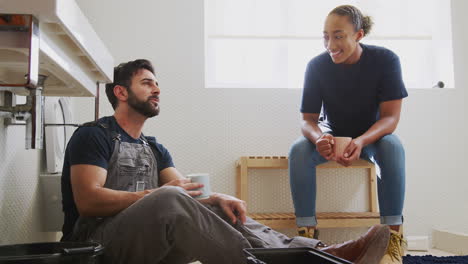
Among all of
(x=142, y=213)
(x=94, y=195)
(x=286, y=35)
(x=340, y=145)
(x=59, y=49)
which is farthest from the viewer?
(x=286, y=35)

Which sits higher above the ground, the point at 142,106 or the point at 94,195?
the point at 142,106

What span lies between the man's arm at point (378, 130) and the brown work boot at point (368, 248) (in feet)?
2.31

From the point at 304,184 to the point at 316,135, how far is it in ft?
0.74

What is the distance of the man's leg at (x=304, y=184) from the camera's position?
7.06ft

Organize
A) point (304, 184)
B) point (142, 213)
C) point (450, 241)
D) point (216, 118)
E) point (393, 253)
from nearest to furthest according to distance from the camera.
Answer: point (142, 213) < point (393, 253) < point (304, 184) < point (450, 241) < point (216, 118)

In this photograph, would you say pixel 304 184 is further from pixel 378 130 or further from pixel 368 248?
pixel 368 248

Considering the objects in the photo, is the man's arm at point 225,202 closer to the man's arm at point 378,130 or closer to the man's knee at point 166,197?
the man's knee at point 166,197

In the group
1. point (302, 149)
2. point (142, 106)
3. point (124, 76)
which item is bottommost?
point (302, 149)

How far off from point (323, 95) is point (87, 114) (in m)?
1.32

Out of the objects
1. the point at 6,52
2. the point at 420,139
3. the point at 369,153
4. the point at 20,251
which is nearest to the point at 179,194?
the point at 20,251

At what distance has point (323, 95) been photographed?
241 cm

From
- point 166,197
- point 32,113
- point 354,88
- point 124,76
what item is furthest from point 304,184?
point 32,113

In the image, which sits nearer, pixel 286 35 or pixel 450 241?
pixel 450 241

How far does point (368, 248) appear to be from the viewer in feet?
4.36
